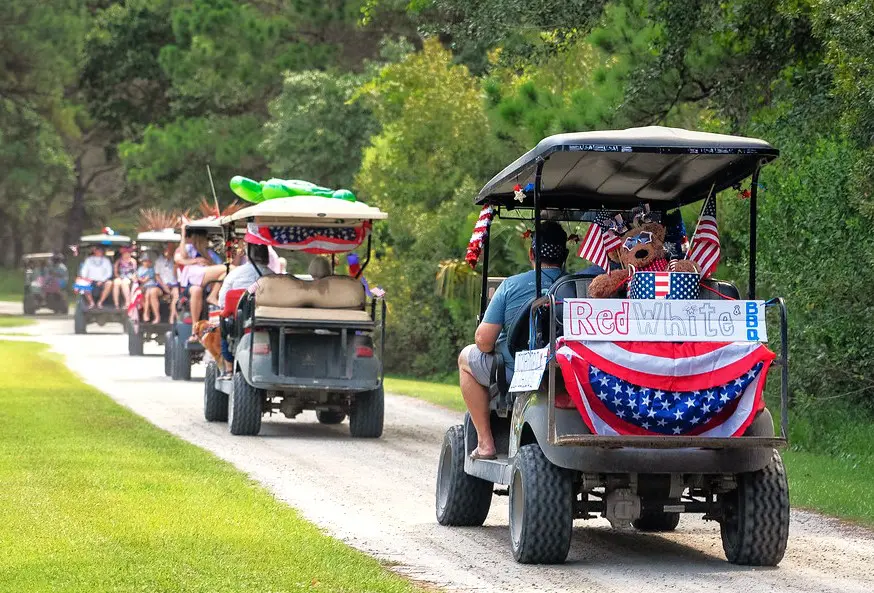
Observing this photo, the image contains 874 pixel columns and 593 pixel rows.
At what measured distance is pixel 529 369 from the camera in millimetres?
8820

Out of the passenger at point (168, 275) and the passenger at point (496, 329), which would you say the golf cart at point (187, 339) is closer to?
the passenger at point (168, 275)

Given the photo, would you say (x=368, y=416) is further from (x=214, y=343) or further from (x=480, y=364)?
(x=480, y=364)

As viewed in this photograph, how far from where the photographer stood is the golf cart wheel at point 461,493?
10078mm

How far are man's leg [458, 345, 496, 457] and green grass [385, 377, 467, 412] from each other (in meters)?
10.8

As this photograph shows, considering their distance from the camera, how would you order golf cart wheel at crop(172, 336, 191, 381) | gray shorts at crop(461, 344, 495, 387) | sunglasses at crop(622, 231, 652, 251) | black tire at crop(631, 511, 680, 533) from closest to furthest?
1. sunglasses at crop(622, 231, 652, 251)
2. gray shorts at crop(461, 344, 495, 387)
3. black tire at crop(631, 511, 680, 533)
4. golf cart wheel at crop(172, 336, 191, 381)

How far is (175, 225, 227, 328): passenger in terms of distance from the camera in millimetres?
22109

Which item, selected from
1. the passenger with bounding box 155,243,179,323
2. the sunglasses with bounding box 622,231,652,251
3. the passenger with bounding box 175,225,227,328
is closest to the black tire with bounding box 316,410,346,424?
the passenger with bounding box 175,225,227,328

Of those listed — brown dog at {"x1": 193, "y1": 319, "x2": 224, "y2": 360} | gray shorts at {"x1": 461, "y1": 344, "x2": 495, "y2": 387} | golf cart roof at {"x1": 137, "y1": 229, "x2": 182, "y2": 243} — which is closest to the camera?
gray shorts at {"x1": 461, "y1": 344, "x2": 495, "y2": 387}

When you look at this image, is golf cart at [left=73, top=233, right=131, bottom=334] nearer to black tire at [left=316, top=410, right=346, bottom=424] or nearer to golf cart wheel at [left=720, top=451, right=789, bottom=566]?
black tire at [left=316, top=410, right=346, bottom=424]

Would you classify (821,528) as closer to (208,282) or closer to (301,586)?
(301,586)

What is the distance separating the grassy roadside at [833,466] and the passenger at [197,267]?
29.7 ft

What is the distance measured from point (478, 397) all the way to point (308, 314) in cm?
661

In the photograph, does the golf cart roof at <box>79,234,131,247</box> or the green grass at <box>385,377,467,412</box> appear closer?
the green grass at <box>385,377,467,412</box>

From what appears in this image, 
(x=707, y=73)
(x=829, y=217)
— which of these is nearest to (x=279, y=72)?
(x=707, y=73)
